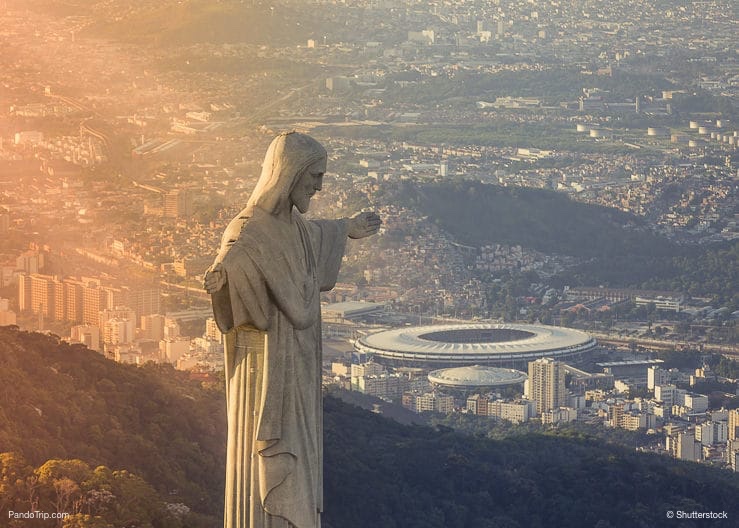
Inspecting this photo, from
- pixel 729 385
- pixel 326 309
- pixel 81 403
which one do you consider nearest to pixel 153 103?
pixel 326 309

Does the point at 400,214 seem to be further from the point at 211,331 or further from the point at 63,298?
the point at 211,331

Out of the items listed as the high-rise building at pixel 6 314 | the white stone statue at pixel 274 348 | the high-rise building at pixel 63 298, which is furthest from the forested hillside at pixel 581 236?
the white stone statue at pixel 274 348

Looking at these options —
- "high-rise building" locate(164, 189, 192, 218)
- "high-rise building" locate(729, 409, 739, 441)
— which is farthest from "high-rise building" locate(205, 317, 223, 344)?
"high-rise building" locate(164, 189, 192, 218)

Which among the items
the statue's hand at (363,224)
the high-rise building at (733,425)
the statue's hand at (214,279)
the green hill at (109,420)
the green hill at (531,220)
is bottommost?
the high-rise building at (733,425)

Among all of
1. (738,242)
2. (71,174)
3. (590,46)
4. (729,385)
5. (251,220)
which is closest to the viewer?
(251,220)

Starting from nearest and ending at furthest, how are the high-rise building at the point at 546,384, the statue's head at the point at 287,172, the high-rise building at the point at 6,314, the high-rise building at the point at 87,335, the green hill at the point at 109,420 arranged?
1. the statue's head at the point at 287,172
2. the green hill at the point at 109,420
3. the high-rise building at the point at 6,314
4. the high-rise building at the point at 87,335
5. the high-rise building at the point at 546,384

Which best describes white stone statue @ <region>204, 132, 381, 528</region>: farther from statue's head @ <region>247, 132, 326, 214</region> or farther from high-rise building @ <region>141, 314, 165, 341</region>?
high-rise building @ <region>141, 314, 165, 341</region>

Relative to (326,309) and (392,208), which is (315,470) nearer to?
(326,309)

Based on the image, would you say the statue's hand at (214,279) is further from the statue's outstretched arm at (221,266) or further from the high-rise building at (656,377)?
the high-rise building at (656,377)
